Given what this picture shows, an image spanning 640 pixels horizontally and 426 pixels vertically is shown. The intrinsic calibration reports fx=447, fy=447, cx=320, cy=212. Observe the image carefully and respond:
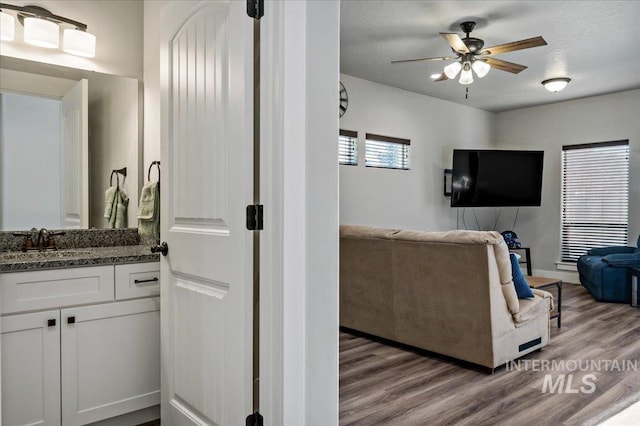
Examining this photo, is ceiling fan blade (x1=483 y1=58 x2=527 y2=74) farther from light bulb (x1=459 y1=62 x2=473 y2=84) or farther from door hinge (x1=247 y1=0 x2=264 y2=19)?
door hinge (x1=247 y1=0 x2=264 y2=19)

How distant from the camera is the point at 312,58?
1.61 metres

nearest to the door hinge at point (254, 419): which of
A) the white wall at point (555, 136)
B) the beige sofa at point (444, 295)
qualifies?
the beige sofa at point (444, 295)

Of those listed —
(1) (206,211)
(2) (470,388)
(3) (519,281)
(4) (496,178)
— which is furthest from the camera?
(4) (496,178)

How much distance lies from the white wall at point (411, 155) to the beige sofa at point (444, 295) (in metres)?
1.57

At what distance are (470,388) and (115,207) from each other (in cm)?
243

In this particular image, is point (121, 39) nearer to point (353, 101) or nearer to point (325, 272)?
point (325, 272)

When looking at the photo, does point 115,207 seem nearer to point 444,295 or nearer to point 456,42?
point 444,295

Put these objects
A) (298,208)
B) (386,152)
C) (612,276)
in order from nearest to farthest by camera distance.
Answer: (298,208)
(612,276)
(386,152)

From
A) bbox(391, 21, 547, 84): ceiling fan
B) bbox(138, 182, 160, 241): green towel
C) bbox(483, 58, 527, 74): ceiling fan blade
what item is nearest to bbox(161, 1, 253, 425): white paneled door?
bbox(138, 182, 160, 241): green towel

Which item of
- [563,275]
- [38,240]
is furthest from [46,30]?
[563,275]

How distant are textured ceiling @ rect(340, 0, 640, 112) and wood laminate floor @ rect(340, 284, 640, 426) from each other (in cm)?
266

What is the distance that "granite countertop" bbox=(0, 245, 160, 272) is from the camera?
6.23 feet

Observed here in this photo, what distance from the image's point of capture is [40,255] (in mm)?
2168

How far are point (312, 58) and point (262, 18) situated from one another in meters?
0.22
